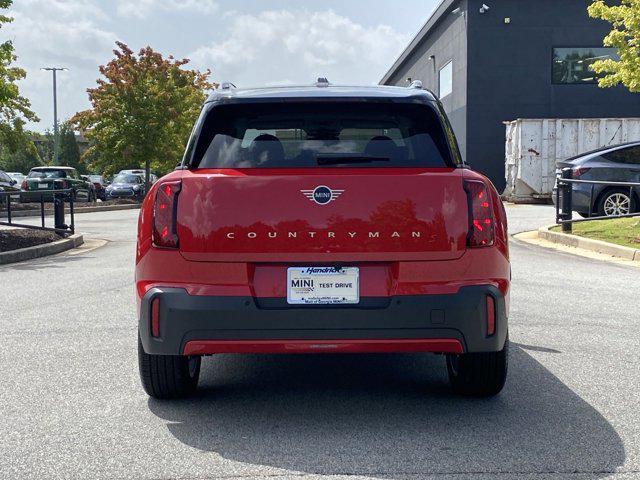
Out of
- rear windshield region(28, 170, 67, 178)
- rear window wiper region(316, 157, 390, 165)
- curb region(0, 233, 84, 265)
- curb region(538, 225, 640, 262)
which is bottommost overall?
curb region(0, 233, 84, 265)

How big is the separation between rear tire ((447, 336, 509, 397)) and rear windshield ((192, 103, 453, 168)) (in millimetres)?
1071

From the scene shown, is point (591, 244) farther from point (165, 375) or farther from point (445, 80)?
point (445, 80)

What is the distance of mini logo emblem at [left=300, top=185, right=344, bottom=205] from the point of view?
435cm

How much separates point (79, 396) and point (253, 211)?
66.6 inches

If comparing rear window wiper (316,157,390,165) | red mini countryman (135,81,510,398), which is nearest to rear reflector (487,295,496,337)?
red mini countryman (135,81,510,398)

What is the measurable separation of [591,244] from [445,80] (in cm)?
2761

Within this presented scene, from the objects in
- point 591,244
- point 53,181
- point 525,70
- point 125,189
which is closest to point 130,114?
point 125,189

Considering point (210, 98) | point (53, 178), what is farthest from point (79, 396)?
point (53, 178)

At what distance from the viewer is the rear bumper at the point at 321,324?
4.30 m

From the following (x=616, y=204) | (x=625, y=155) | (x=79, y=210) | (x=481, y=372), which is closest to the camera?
(x=481, y=372)

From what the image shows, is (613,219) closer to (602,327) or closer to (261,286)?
(602,327)

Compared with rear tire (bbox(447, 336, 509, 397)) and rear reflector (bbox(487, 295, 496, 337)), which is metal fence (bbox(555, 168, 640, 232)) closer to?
rear tire (bbox(447, 336, 509, 397))

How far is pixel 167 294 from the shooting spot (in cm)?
438

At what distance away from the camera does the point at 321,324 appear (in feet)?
14.1
